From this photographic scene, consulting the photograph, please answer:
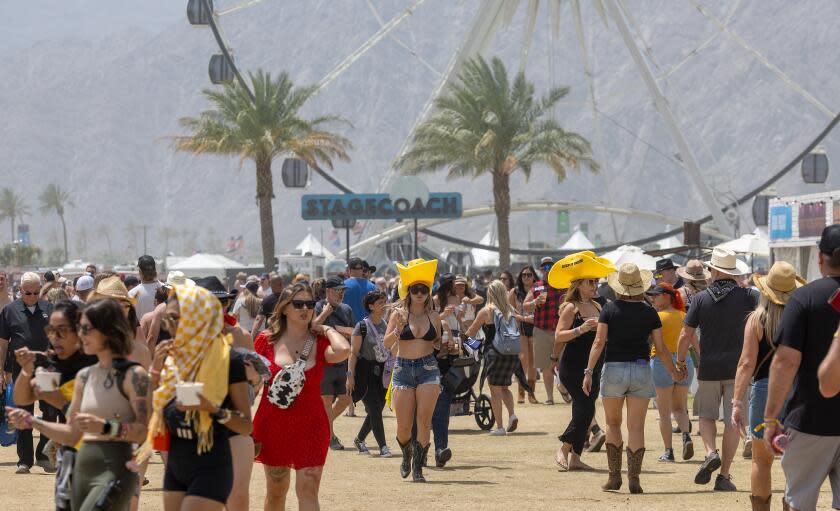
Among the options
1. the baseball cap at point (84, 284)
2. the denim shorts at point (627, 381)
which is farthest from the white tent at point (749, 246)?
the denim shorts at point (627, 381)

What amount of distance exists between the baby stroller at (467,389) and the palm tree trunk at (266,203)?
Result: 78.4ft

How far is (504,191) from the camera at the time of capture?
43.8 meters

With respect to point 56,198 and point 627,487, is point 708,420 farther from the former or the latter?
point 56,198

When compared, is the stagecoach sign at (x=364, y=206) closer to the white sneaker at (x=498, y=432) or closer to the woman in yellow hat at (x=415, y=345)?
the white sneaker at (x=498, y=432)

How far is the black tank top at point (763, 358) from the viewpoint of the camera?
26.6ft

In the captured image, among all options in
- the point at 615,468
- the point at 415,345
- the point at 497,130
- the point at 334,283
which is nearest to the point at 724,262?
the point at 615,468

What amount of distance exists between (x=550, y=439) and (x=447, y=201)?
76.8 ft

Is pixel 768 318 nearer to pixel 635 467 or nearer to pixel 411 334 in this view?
pixel 635 467

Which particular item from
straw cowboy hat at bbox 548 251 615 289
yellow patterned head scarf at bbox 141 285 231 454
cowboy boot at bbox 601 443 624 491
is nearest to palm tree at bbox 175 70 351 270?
straw cowboy hat at bbox 548 251 615 289

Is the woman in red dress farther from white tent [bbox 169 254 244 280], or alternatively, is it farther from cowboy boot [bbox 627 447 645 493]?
white tent [bbox 169 254 244 280]

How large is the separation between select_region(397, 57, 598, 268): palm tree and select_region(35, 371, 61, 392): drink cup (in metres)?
36.0

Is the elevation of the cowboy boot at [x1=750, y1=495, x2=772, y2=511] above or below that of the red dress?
below

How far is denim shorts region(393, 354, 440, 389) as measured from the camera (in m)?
11.1

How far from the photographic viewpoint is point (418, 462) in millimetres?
11484
